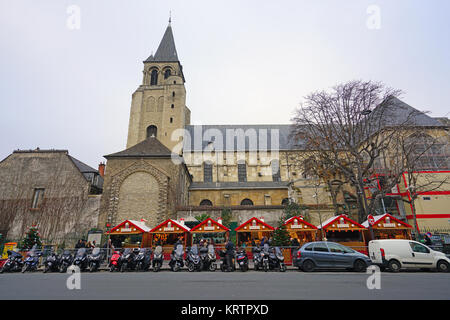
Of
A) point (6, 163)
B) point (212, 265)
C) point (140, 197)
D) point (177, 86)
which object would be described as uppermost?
point (177, 86)

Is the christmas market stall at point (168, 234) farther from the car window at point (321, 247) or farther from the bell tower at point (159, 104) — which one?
the bell tower at point (159, 104)

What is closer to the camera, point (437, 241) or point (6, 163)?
point (437, 241)

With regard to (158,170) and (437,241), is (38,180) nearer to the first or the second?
(158,170)

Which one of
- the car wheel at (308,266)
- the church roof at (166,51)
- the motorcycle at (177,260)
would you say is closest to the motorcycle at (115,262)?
the motorcycle at (177,260)

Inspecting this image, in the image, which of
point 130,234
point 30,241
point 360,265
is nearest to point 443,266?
point 360,265

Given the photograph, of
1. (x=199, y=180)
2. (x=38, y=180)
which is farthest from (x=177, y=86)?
(x=38, y=180)

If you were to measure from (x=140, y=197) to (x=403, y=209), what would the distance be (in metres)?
27.4

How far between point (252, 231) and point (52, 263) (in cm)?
1131

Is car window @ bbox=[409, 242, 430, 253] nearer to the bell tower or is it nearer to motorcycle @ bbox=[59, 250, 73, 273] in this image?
motorcycle @ bbox=[59, 250, 73, 273]

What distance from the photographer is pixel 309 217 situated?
75.2 feet

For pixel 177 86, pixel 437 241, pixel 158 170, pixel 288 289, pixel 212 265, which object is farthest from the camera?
pixel 177 86

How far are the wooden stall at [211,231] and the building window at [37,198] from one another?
15551 mm

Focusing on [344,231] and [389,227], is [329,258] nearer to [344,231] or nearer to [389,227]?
[344,231]
